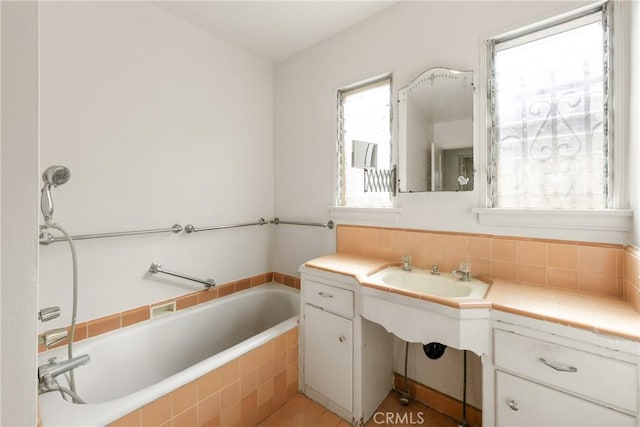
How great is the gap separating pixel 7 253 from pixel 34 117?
0.25m

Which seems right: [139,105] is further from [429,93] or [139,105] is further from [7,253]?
[429,93]

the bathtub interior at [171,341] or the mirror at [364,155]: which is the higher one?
the mirror at [364,155]

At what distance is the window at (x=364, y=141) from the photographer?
1.85m

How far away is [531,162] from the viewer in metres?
1.35

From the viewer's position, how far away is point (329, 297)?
1557 millimetres

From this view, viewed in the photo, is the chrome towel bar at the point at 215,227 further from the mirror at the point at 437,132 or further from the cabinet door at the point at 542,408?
the cabinet door at the point at 542,408

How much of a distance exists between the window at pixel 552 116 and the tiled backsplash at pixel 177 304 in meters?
1.70

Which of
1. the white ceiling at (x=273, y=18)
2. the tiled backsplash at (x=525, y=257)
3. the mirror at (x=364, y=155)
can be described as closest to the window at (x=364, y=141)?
the mirror at (x=364, y=155)

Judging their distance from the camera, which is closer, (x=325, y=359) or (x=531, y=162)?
(x=531, y=162)

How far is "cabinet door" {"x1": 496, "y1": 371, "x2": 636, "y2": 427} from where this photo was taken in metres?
0.87

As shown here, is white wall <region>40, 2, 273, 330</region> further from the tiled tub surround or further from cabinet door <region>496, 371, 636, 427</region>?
cabinet door <region>496, 371, 636, 427</region>

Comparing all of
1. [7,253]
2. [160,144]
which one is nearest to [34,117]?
[7,253]

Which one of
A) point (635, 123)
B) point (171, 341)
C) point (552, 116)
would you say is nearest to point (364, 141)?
point (552, 116)

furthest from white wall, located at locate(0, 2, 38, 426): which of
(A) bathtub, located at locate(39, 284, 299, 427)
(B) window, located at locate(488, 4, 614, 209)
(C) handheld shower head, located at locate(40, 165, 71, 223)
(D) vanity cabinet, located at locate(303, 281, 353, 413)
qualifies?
(B) window, located at locate(488, 4, 614, 209)
